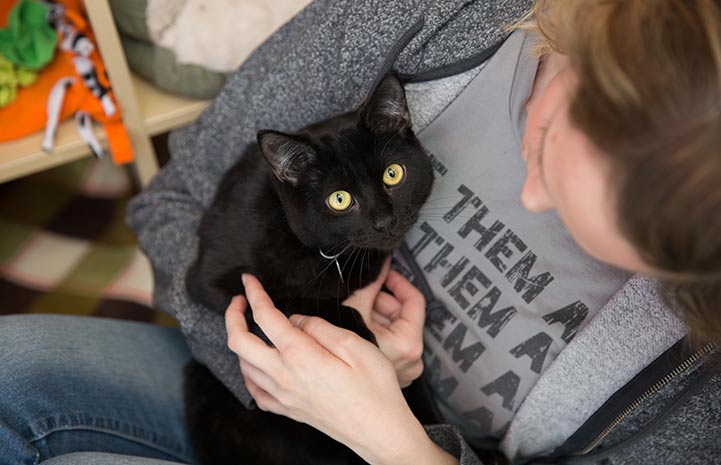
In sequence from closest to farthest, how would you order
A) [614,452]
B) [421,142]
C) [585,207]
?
[585,207] < [614,452] < [421,142]

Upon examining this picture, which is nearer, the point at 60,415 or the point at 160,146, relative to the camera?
the point at 60,415

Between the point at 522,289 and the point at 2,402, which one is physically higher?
the point at 522,289

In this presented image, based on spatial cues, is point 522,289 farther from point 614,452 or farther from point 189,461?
point 189,461

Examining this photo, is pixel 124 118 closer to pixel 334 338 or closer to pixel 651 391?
pixel 334 338

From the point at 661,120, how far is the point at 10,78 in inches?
48.8

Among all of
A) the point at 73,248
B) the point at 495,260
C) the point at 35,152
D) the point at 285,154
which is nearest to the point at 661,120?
the point at 495,260

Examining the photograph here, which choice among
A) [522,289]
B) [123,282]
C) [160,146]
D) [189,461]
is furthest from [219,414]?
[160,146]

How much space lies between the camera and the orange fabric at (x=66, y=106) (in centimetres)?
128

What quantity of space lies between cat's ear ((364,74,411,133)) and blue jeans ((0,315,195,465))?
1.89 feet

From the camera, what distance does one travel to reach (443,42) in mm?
929

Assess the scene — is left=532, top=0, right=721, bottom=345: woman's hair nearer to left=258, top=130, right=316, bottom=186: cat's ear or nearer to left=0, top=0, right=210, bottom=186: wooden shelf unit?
left=258, top=130, right=316, bottom=186: cat's ear

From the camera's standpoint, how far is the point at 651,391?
0.82 metres

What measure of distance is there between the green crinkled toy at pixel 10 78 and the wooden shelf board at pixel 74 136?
0.09 metres

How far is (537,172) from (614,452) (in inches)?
17.2
